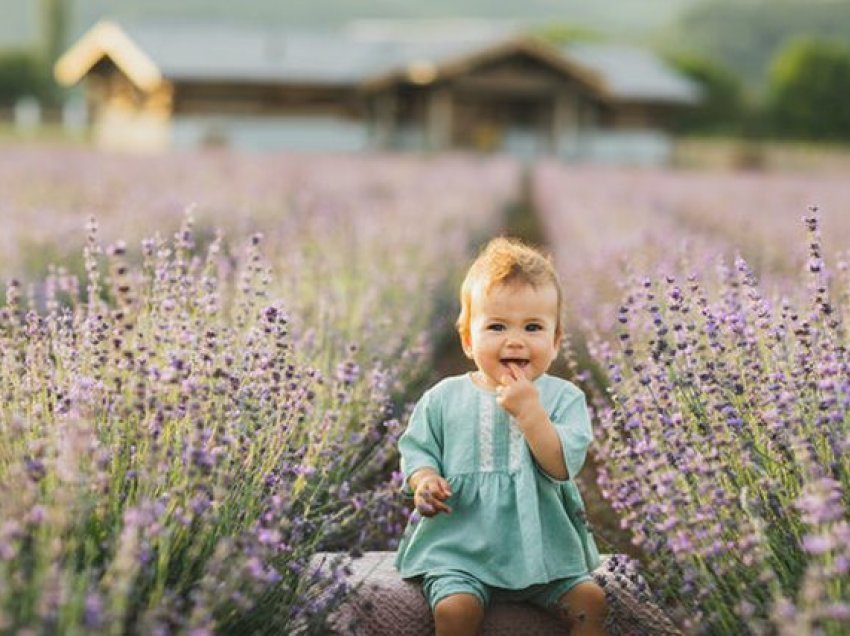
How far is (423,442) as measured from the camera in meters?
3.08

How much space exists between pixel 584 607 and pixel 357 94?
1323 inches

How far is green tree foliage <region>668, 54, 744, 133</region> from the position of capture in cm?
5781

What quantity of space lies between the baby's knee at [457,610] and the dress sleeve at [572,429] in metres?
0.34

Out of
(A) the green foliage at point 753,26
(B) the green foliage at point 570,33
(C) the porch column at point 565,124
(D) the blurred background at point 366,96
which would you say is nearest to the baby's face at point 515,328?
(D) the blurred background at point 366,96

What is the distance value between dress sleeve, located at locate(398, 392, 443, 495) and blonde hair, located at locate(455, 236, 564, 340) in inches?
7.9

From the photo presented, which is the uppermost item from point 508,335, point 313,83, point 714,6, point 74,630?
point 714,6

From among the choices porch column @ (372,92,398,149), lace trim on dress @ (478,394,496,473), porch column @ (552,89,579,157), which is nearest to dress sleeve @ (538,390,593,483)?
lace trim on dress @ (478,394,496,473)

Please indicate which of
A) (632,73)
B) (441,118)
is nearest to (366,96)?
(441,118)

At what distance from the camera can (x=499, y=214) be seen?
13.6 m

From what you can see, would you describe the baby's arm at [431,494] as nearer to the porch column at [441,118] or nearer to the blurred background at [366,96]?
the blurred background at [366,96]

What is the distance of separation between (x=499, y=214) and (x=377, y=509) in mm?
10293

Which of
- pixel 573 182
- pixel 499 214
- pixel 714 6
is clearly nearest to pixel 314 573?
pixel 499 214

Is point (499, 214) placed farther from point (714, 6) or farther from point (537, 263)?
point (714, 6)

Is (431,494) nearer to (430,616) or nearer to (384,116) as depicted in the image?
(430,616)
